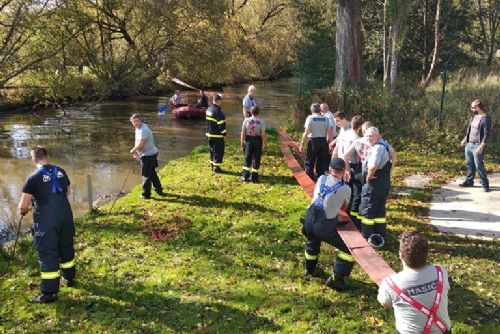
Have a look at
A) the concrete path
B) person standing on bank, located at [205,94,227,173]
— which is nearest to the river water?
person standing on bank, located at [205,94,227,173]

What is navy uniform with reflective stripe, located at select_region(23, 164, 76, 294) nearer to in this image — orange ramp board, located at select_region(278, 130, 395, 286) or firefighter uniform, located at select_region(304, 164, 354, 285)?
firefighter uniform, located at select_region(304, 164, 354, 285)

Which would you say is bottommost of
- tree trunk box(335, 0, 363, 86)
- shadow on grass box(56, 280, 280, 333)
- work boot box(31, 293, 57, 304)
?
shadow on grass box(56, 280, 280, 333)

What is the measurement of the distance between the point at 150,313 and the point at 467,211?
664 cm

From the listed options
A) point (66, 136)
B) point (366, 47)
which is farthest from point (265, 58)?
point (66, 136)

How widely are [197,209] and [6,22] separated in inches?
396

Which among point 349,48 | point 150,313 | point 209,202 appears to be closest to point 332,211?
point 150,313

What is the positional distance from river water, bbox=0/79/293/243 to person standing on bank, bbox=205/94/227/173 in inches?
106

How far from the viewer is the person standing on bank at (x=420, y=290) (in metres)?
3.73

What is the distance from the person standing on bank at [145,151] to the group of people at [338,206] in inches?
0.8

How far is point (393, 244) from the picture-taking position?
25.8 ft

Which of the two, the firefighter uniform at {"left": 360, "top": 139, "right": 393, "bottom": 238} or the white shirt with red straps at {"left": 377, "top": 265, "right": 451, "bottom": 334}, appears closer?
the white shirt with red straps at {"left": 377, "top": 265, "right": 451, "bottom": 334}

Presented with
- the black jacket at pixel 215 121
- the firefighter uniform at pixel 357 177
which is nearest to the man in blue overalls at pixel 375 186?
the firefighter uniform at pixel 357 177

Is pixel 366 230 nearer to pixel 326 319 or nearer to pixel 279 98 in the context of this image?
pixel 326 319

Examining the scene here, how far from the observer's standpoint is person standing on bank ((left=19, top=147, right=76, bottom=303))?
20.1 ft
